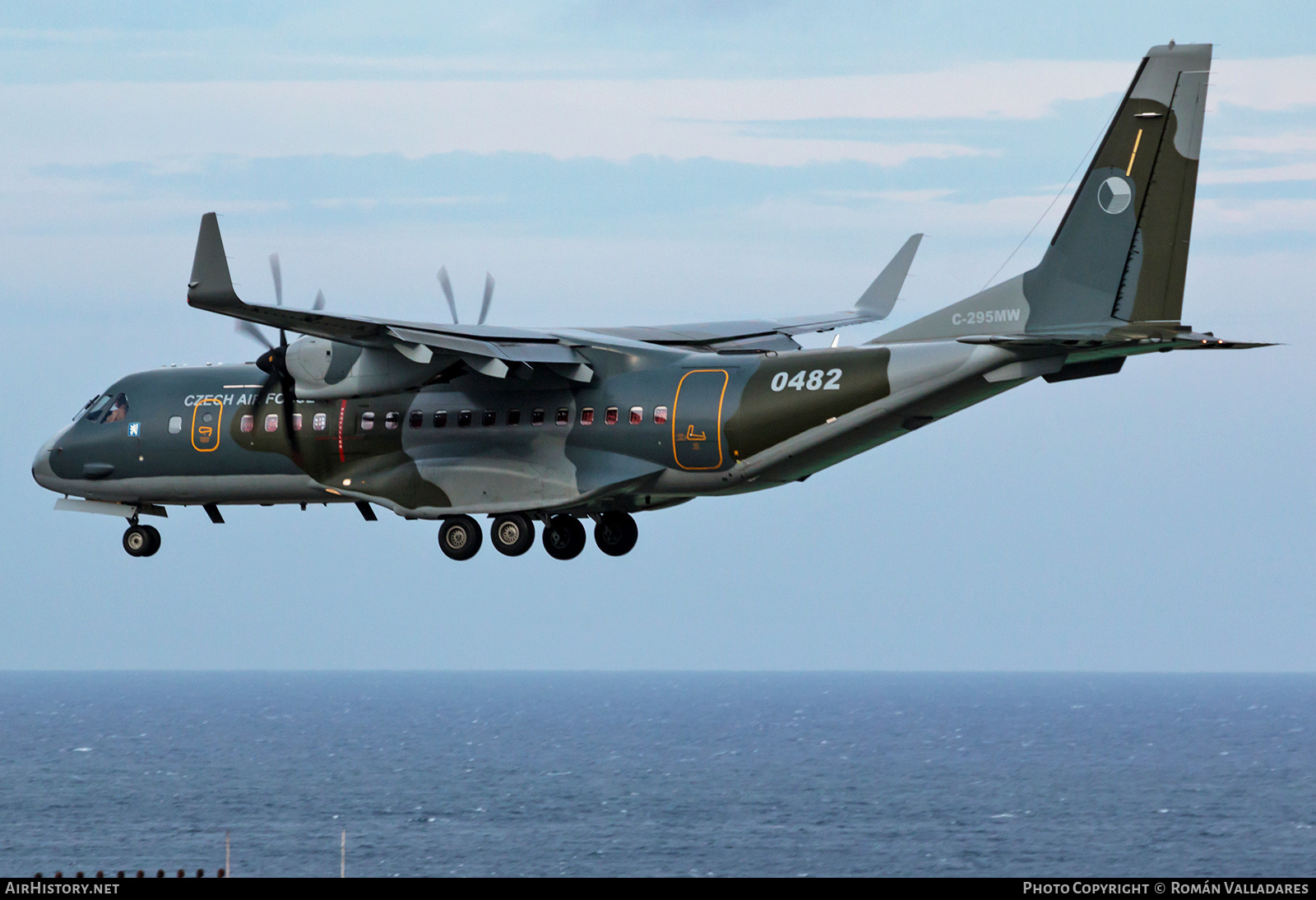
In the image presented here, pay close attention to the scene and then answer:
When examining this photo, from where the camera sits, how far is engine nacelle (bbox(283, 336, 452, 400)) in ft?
93.6

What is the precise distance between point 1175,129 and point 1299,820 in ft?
389

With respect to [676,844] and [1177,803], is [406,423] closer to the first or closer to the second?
[676,844]

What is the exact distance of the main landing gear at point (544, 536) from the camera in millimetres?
28391

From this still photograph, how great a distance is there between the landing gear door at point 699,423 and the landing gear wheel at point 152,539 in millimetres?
11774

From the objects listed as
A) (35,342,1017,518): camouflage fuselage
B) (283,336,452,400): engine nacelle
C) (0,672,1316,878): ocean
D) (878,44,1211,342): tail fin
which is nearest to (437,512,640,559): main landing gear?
(35,342,1017,518): camouflage fuselage

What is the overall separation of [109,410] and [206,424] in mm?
2586

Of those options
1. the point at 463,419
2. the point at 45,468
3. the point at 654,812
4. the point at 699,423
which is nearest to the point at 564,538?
the point at 463,419

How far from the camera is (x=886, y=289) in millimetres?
33656

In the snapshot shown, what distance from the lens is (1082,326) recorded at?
83.1ft

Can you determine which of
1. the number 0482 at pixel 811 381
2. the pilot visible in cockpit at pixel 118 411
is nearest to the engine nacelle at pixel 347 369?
the pilot visible in cockpit at pixel 118 411

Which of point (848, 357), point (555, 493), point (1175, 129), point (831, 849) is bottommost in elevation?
point (831, 849)

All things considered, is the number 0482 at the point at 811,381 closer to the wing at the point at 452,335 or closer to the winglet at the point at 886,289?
the wing at the point at 452,335

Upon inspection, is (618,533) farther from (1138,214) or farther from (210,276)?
(1138,214)
